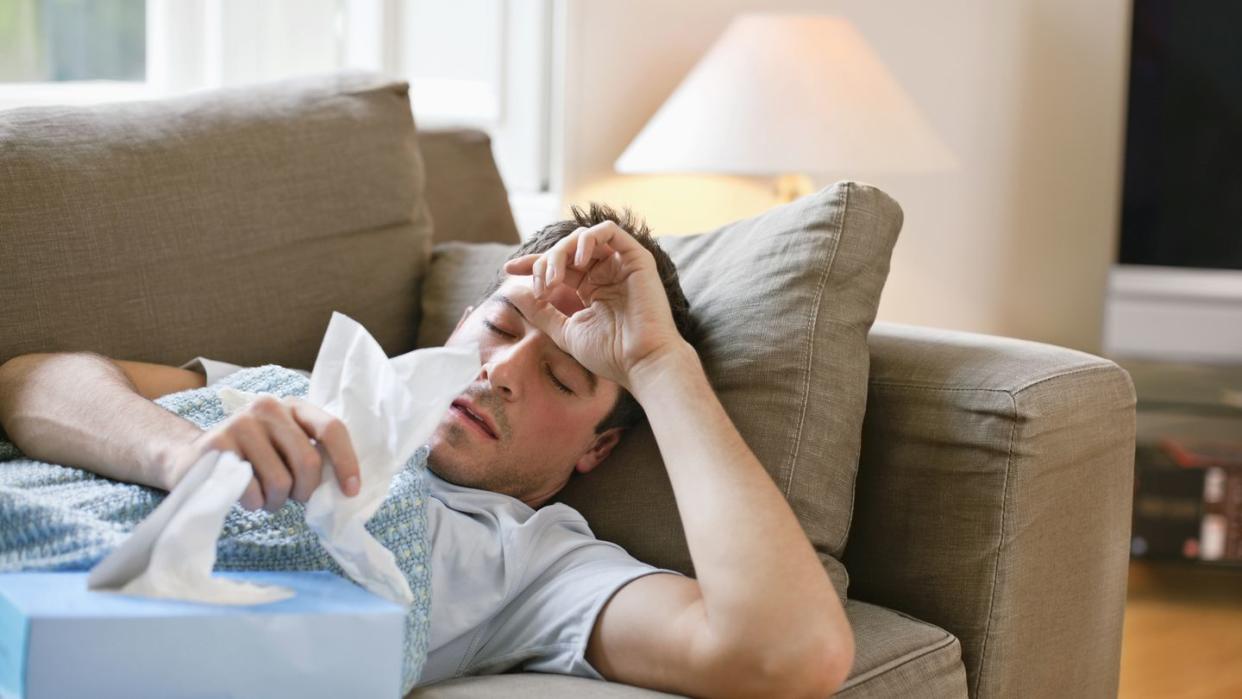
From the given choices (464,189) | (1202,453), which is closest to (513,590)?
(464,189)

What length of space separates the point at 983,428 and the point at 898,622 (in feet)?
0.67

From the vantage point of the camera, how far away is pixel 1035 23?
3.20 metres

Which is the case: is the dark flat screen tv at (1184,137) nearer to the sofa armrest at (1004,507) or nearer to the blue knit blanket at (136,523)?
the sofa armrest at (1004,507)

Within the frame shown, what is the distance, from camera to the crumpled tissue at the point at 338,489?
3.01ft

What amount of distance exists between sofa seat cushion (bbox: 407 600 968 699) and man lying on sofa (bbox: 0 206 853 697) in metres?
0.05

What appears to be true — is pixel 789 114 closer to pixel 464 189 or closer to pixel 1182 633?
pixel 464 189

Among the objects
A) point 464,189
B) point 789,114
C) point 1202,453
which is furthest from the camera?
point 1202,453

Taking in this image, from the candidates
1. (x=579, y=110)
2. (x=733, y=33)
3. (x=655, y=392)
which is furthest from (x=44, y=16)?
(x=655, y=392)

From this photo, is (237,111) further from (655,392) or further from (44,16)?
(44,16)

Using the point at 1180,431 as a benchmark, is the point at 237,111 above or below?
above

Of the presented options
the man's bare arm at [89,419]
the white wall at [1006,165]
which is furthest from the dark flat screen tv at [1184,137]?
the man's bare arm at [89,419]

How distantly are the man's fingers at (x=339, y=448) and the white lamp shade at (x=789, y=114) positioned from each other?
4.89 feet

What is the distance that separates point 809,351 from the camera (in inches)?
55.2

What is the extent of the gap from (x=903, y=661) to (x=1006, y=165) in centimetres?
215
